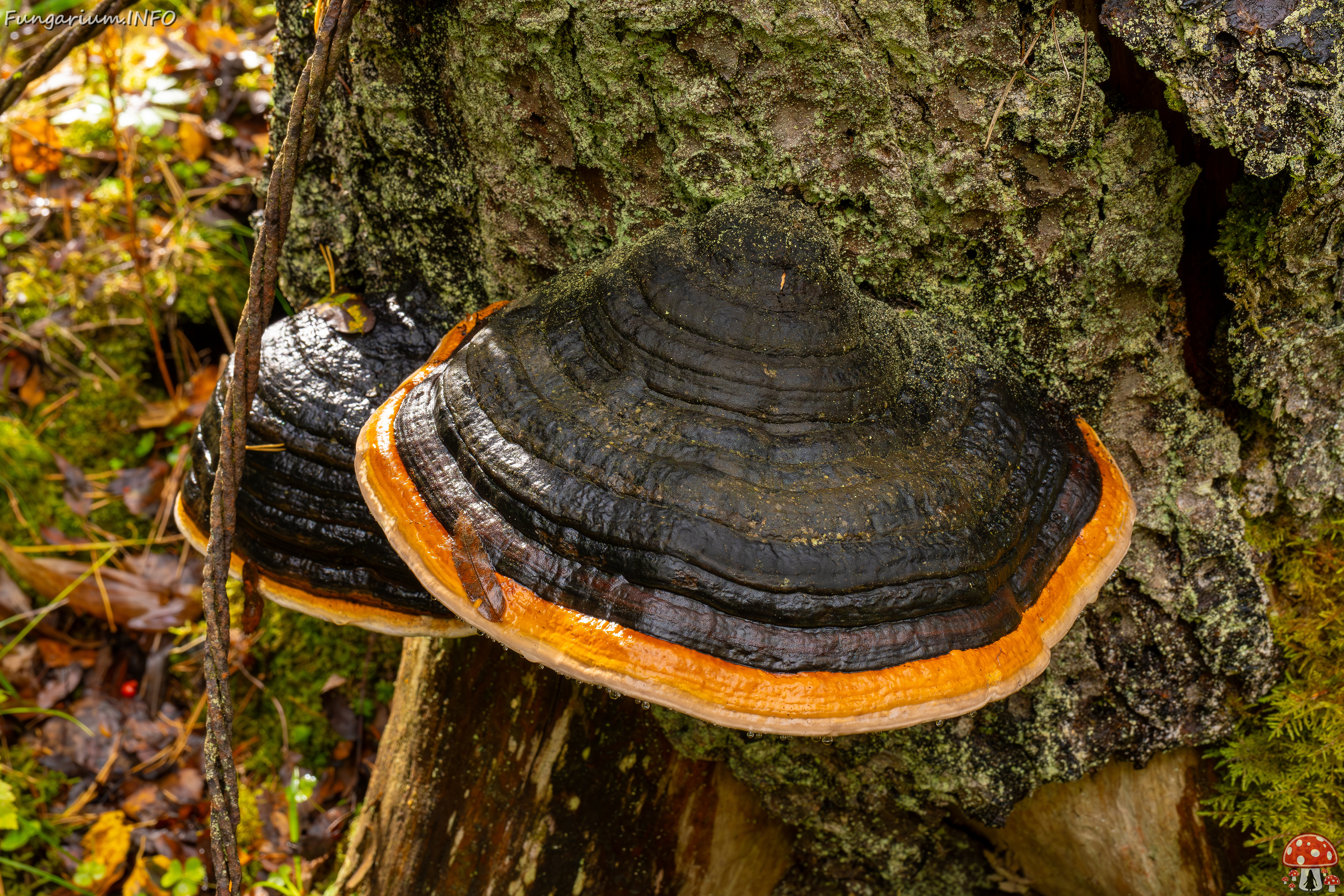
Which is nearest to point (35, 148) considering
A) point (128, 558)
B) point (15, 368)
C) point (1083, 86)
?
point (15, 368)

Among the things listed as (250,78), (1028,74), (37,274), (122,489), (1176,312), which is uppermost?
(1028,74)

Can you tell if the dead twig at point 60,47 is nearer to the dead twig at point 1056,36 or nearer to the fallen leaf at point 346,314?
the fallen leaf at point 346,314

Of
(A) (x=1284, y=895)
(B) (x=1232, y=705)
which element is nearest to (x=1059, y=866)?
(A) (x=1284, y=895)

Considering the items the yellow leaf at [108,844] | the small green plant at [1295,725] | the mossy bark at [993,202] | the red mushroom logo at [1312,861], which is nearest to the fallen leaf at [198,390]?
the yellow leaf at [108,844]

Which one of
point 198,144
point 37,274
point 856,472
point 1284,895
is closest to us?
point 856,472

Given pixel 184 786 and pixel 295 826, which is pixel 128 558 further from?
pixel 295 826

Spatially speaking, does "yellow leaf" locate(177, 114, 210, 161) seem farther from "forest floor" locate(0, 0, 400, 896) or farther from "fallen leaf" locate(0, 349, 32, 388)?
"fallen leaf" locate(0, 349, 32, 388)

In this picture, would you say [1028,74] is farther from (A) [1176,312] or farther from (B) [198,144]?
(B) [198,144]

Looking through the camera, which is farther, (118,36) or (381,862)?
(118,36)
